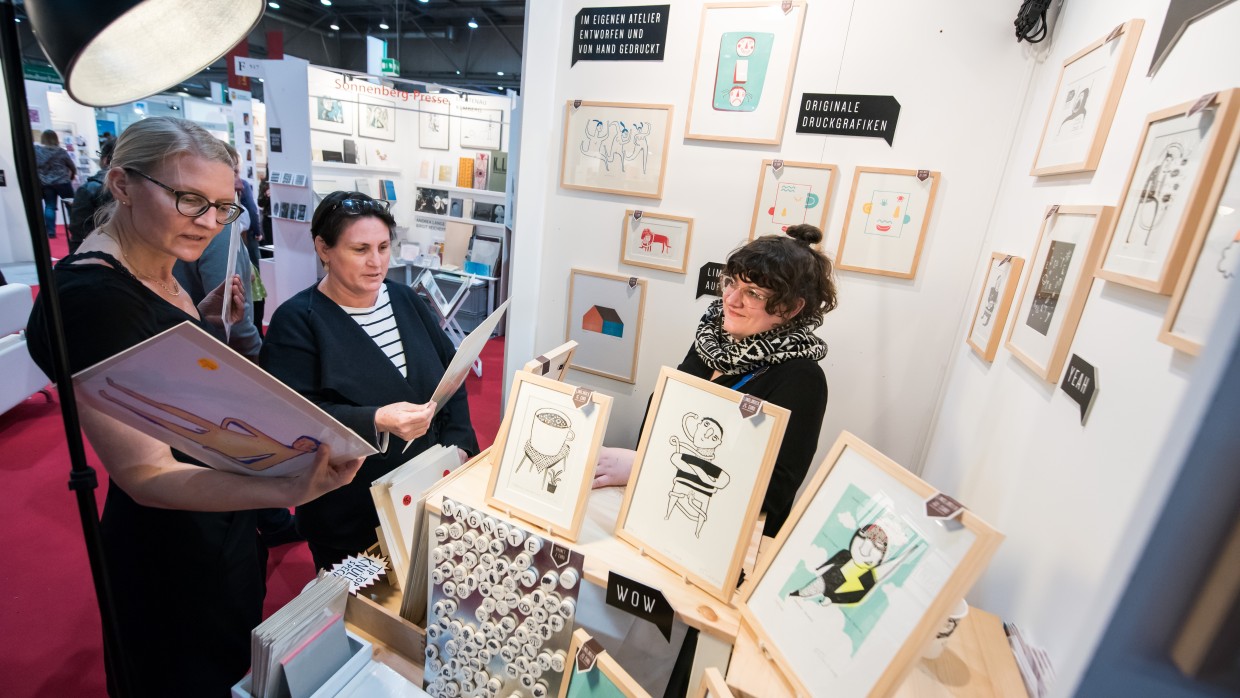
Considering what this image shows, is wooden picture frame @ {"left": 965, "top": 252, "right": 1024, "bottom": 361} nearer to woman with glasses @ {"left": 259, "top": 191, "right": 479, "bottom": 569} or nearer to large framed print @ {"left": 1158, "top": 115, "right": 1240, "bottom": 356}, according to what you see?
large framed print @ {"left": 1158, "top": 115, "right": 1240, "bottom": 356}

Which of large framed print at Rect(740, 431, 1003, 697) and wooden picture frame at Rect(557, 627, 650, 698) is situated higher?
large framed print at Rect(740, 431, 1003, 697)

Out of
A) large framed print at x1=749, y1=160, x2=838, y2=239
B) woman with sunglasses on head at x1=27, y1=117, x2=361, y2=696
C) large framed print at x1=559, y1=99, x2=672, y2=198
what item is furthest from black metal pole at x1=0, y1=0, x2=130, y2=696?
large framed print at x1=749, y1=160, x2=838, y2=239

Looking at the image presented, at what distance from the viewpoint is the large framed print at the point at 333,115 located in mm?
5352

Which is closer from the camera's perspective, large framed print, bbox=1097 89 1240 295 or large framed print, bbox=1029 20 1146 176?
large framed print, bbox=1097 89 1240 295

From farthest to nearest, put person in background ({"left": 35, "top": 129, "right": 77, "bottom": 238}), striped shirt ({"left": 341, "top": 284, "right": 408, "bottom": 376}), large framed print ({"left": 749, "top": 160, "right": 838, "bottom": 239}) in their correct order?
person in background ({"left": 35, "top": 129, "right": 77, "bottom": 238}) < large framed print ({"left": 749, "top": 160, "right": 838, "bottom": 239}) < striped shirt ({"left": 341, "top": 284, "right": 408, "bottom": 376})

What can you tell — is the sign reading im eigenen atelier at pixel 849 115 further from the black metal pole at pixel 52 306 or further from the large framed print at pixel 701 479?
the black metal pole at pixel 52 306

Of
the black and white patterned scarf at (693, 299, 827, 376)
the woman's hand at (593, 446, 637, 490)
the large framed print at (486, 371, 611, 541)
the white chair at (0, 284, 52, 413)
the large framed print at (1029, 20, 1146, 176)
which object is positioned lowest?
the white chair at (0, 284, 52, 413)

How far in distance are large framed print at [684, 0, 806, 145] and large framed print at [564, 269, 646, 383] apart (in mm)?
704

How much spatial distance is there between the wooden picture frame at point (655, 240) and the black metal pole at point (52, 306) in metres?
1.80

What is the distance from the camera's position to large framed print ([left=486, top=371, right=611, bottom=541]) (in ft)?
3.32

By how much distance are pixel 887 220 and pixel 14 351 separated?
15.7 feet

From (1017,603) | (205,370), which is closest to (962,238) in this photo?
(1017,603)

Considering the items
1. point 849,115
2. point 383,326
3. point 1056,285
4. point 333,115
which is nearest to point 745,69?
point 849,115

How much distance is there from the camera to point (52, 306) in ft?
2.17
